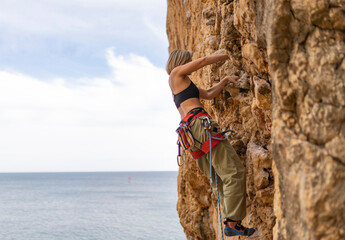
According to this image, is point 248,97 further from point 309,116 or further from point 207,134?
point 309,116

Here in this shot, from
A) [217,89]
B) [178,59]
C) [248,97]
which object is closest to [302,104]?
[248,97]


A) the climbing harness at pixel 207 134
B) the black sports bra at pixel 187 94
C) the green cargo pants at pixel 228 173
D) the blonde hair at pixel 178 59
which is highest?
the blonde hair at pixel 178 59

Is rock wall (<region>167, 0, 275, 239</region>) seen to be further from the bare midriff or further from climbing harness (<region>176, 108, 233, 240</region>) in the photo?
the bare midriff

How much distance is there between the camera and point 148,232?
3462 cm

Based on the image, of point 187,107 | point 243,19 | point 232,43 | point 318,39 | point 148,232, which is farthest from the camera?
point 148,232

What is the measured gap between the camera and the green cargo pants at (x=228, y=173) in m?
4.16

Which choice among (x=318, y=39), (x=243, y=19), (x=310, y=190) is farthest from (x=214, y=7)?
(x=310, y=190)

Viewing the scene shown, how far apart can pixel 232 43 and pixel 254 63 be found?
0.88m

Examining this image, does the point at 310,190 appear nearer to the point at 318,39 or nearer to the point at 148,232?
the point at 318,39

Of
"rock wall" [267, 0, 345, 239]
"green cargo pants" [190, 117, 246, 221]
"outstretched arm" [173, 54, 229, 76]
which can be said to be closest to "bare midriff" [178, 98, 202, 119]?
"green cargo pants" [190, 117, 246, 221]

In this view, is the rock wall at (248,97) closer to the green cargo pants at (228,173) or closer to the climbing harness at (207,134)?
the green cargo pants at (228,173)

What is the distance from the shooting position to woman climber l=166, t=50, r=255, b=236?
4.18m

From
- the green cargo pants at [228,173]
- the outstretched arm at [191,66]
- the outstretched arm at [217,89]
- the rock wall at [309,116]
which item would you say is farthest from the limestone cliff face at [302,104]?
the outstretched arm at [217,89]

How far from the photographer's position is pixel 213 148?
4.40 metres
